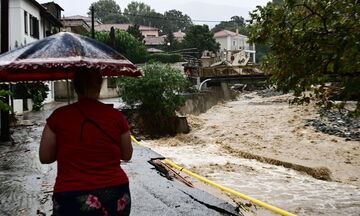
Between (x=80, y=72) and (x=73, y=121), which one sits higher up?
(x=80, y=72)

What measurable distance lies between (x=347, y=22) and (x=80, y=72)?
4358 mm

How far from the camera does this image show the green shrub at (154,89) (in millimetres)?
22141

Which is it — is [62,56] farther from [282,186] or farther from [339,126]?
[339,126]

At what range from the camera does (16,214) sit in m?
4.97

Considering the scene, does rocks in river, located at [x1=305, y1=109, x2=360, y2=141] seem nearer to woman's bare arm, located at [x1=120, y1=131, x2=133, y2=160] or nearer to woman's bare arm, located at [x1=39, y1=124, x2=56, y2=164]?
woman's bare arm, located at [x1=120, y1=131, x2=133, y2=160]

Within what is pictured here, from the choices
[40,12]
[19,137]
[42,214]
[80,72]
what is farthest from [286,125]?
[80,72]

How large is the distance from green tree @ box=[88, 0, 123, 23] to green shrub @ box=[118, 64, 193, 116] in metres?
75.5

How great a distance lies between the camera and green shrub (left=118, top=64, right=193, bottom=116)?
72.6ft

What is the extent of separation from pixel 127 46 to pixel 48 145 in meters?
45.7

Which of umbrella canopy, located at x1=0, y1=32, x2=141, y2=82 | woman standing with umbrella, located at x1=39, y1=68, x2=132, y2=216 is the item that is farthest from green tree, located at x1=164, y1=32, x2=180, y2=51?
woman standing with umbrella, located at x1=39, y1=68, x2=132, y2=216

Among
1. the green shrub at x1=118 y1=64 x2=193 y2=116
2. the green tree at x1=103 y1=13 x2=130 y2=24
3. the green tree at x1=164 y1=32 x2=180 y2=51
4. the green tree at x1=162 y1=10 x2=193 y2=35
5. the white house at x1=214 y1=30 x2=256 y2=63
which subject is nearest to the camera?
the green shrub at x1=118 y1=64 x2=193 y2=116

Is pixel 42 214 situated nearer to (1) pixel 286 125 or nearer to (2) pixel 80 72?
(2) pixel 80 72

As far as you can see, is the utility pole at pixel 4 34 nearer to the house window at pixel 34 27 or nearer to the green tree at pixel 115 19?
the house window at pixel 34 27

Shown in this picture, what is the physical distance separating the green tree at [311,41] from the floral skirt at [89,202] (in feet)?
12.2
